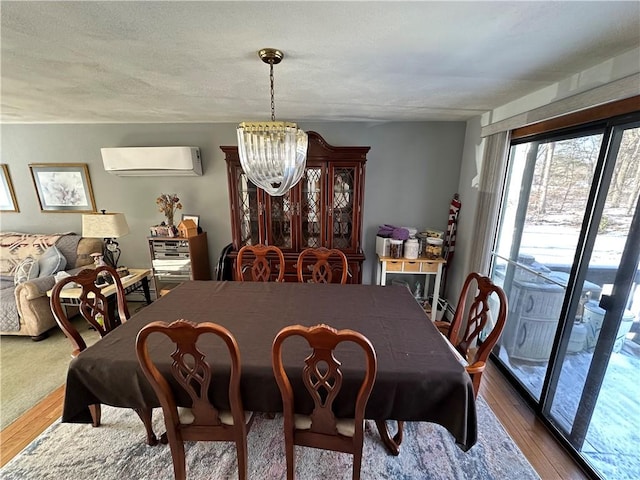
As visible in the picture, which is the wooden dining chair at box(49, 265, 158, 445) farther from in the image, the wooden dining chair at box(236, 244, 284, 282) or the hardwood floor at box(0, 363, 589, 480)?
the wooden dining chair at box(236, 244, 284, 282)

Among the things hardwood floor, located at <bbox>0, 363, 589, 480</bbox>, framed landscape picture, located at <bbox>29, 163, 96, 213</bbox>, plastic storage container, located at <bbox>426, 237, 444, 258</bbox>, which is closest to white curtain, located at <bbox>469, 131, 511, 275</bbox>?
plastic storage container, located at <bbox>426, 237, 444, 258</bbox>

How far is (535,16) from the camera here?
1.04m

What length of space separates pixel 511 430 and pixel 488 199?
178cm

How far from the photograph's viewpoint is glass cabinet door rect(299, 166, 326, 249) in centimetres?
281

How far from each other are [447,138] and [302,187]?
1.78 m

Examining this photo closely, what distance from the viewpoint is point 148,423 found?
1.49 metres

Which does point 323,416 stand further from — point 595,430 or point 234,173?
point 234,173

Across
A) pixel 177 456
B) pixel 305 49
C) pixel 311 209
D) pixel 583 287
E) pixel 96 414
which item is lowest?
pixel 96 414

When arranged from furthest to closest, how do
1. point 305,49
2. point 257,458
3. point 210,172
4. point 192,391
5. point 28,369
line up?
point 210,172
point 28,369
point 257,458
point 305,49
point 192,391

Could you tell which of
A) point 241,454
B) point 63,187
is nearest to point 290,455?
point 241,454

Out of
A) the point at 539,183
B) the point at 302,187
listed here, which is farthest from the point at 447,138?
the point at 302,187

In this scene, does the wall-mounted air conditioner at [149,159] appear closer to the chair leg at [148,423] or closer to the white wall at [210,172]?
the white wall at [210,172]

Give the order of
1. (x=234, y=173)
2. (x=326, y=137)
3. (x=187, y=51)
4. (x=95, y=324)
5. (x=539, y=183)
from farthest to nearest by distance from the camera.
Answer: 1. (x=326, y=137)
2. (x=234, y=173)
3. (x=539, y=183)
4. (x=95, y=324)
5. (x=187, y=51)

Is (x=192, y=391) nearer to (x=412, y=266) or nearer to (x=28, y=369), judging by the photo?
(x=28, y=369)
